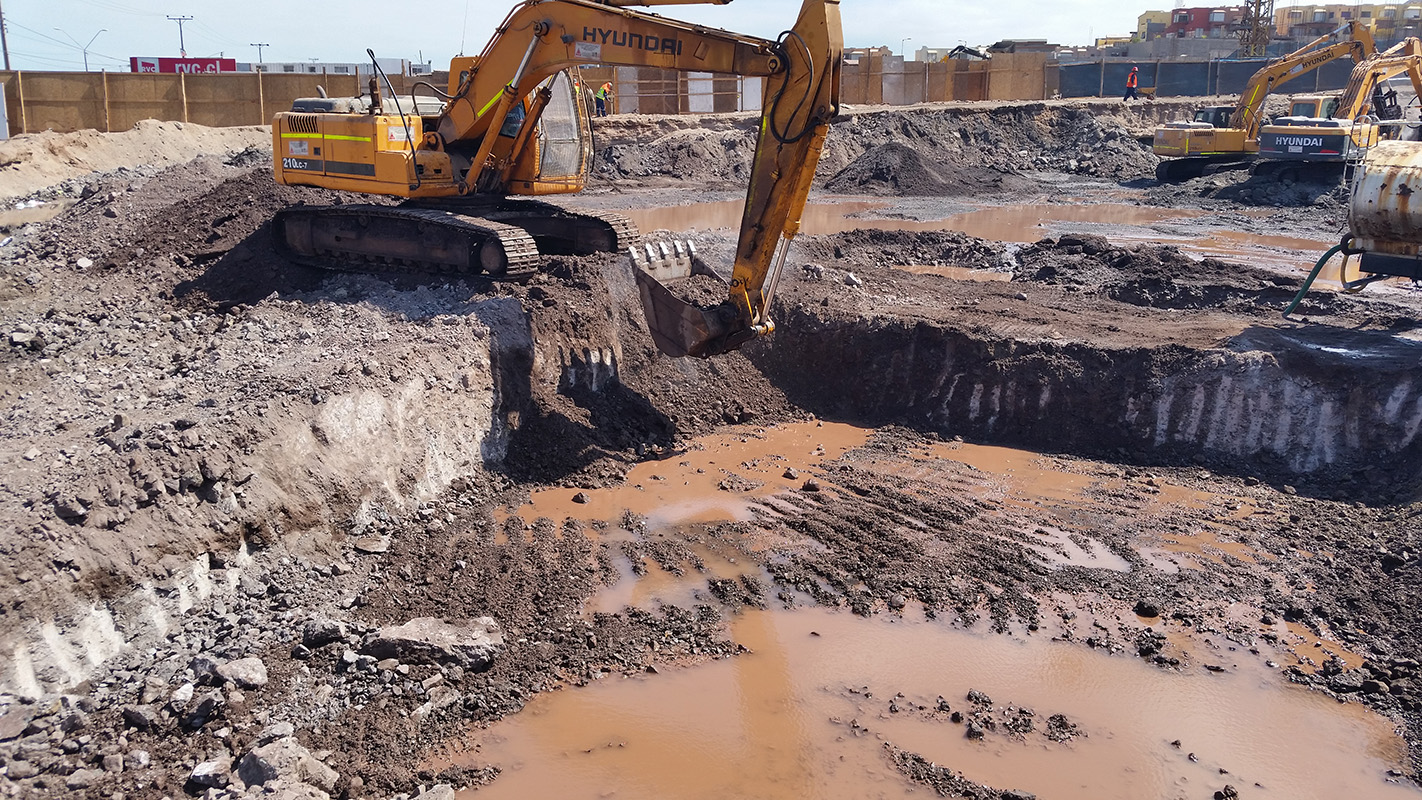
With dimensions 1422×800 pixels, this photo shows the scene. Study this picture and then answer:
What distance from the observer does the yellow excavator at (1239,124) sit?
25.2m

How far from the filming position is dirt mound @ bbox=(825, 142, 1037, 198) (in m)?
27.1

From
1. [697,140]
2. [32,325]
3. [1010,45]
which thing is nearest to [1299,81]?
[1010,45]

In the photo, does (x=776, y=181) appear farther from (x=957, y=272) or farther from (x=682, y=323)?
(x=957, y=272)

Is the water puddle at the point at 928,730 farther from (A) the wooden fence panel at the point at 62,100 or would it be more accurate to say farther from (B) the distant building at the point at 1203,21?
(B) the distant building at the point at 1203,21

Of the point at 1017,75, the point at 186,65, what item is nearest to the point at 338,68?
the point at 186,65

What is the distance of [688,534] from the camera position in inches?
328

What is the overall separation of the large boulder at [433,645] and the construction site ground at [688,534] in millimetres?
26

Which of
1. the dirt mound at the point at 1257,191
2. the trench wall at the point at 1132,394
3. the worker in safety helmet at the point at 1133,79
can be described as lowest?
the trench wall at the point at 1132,394

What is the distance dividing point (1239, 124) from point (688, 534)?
2396 cm

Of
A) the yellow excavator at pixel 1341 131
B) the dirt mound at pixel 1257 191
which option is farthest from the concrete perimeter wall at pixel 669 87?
the yellow excavator at pixel 1341 131

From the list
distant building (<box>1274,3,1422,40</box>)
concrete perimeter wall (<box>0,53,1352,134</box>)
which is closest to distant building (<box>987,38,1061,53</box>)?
concrete perimeter wall (<box>0,53,1352,134</box>)

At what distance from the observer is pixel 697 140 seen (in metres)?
30.0

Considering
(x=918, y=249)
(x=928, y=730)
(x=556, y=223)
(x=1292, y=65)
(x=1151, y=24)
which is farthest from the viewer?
(x=1151, y=24)

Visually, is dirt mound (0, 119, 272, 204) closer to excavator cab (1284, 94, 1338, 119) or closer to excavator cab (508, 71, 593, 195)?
excavator cab (508, 71, 593, 195)
